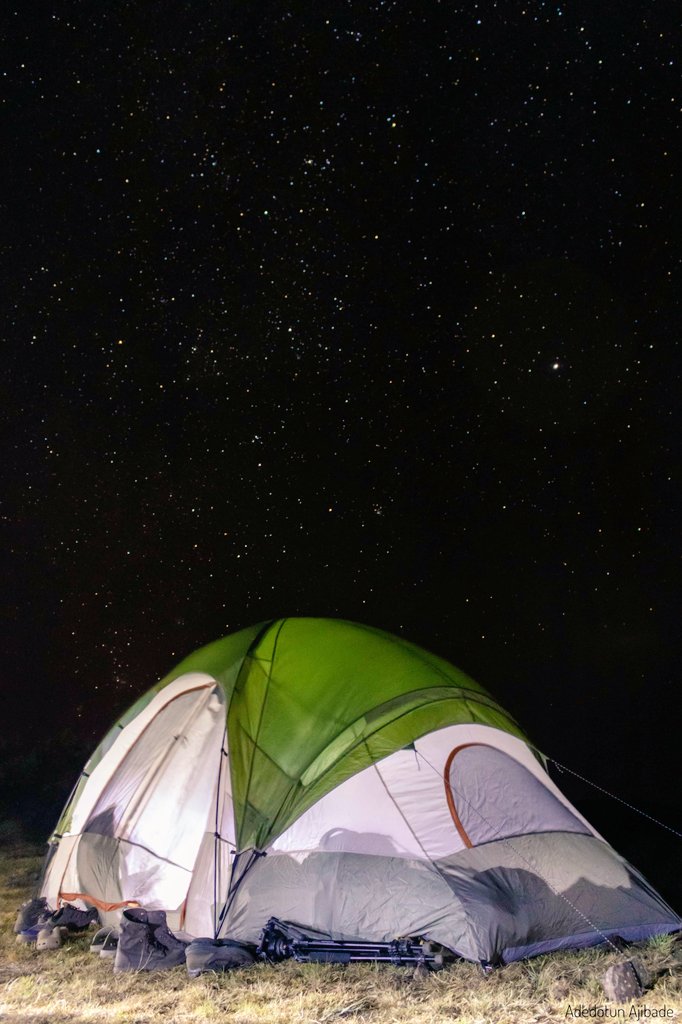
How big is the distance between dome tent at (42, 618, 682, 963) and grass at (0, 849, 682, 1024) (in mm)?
297

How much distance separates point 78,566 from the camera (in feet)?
74.8

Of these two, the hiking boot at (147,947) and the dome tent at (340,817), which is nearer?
the hiking boot at (147,947)

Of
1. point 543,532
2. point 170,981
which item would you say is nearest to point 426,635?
point 543,532

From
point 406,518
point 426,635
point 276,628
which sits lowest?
point 426,635

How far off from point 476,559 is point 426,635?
3.91 metres

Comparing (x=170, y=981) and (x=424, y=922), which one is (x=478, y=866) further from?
(x=170, y=981)

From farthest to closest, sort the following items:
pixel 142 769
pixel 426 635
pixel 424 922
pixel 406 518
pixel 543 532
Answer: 1. pixel 543 532
2. pixel 426 635
3. pixel 406 518
4. pixel 142 769
5. pixel 424 922

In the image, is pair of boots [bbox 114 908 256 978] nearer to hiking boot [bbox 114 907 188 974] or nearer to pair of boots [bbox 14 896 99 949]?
hiking boot [bbox 114 907 188 974]

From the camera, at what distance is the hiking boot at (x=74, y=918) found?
5684 mm

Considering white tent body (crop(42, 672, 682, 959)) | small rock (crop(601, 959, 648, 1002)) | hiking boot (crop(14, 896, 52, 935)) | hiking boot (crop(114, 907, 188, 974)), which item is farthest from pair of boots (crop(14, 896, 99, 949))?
small rock (crop(601, 959, 648, 1002))

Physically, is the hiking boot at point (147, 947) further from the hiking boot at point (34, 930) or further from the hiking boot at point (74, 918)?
the hiking boot at point (34, 930)

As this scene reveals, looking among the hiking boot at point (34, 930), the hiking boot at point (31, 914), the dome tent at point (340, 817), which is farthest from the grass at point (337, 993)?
the hiking boot at point (31, 914)

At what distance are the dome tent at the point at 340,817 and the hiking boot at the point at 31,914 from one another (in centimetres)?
19

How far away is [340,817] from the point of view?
5.47 m
